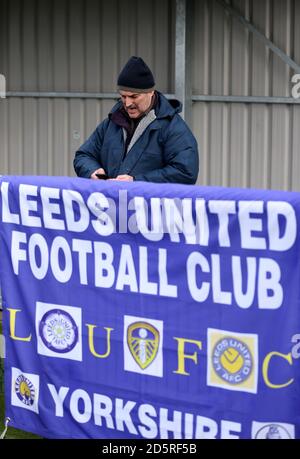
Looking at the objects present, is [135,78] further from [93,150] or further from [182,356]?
[182,356]

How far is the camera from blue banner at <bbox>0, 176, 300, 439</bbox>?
4172 mm

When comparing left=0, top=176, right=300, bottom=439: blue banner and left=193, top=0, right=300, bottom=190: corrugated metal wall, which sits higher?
left=193, top=0, right=300, bottom=190: corrugated metal wall

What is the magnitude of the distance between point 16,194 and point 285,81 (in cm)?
348

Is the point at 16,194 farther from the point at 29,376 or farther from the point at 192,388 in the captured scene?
the point at 192,388

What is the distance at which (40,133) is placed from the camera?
916 centimetres

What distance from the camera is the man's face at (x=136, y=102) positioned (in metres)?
5.39

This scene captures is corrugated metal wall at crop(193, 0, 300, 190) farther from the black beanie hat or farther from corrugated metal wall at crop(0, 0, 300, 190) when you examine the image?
the black beanie hat

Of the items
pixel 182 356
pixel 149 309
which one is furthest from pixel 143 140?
pixel 182 356

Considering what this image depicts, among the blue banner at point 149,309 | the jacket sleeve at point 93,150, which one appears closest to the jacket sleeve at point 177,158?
the jacket sleeve at point 93,150

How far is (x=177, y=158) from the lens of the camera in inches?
211

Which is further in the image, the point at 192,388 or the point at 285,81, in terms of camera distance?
the point at 285,81

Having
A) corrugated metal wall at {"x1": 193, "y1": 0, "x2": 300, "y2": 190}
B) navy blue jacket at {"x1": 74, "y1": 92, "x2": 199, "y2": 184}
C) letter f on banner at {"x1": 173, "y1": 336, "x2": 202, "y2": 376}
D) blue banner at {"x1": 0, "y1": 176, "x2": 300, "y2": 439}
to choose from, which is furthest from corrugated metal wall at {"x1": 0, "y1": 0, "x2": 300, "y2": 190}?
letter f on banner at {"x1": 173, "y1": 336, "x2": 202, "y2": 376}

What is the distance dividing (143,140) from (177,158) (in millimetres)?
233
